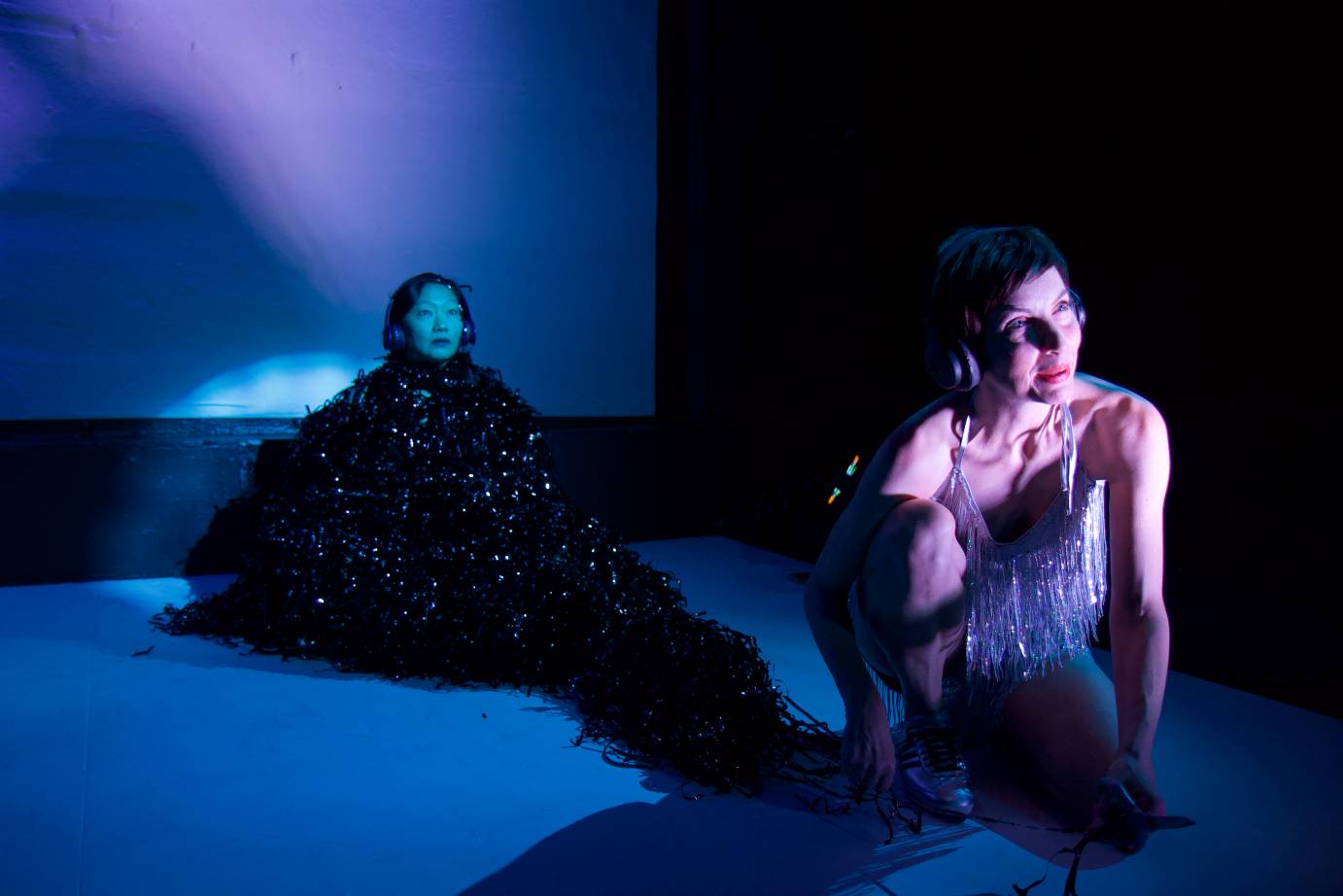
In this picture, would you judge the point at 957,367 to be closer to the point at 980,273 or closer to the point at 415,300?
the point at 980,273

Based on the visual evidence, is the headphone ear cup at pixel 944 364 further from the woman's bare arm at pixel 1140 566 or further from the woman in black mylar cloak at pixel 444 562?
the woman in black mylar cloak at pixel 444 562

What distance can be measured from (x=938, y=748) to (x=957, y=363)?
63 centimetres

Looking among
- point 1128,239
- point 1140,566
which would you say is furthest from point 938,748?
point 1128,239

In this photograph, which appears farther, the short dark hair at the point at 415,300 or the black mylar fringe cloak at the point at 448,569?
the short dark hair at the point at 415,300

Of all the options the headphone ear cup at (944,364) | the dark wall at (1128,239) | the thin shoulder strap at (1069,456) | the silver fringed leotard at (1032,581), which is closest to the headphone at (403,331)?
the dark wall at (1128,239)

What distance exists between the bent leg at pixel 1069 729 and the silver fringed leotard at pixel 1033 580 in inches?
1.1

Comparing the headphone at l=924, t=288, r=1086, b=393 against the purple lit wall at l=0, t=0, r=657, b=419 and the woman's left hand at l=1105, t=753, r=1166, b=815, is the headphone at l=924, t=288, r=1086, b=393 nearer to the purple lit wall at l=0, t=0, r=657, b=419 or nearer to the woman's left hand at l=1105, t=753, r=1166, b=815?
the woman's left hand at l=1105, t=753, r=1166, b=815

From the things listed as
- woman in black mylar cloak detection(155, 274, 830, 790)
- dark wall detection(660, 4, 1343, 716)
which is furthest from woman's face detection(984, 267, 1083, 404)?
dark wall detection(660, 4, 1343, 716)

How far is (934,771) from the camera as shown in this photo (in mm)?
1503

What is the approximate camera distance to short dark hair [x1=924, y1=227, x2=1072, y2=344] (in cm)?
136

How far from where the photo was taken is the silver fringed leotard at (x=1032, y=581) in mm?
1507

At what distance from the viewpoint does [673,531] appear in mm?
4398

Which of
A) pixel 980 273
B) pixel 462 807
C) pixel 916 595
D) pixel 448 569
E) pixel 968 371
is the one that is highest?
pixel 980 273

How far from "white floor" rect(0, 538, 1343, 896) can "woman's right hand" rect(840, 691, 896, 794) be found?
9cm
